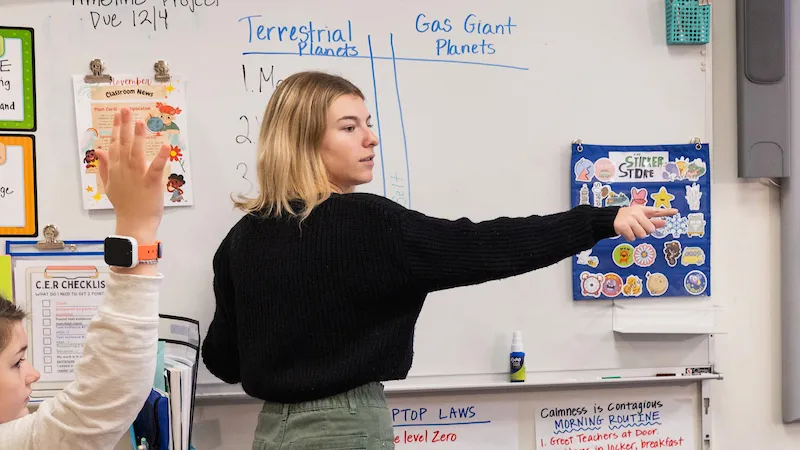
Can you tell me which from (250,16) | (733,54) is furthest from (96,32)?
(733,54)

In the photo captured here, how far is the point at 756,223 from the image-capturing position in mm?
2139

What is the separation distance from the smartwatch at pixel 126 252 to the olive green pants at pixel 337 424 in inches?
25.0

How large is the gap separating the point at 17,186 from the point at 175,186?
37 centimetres

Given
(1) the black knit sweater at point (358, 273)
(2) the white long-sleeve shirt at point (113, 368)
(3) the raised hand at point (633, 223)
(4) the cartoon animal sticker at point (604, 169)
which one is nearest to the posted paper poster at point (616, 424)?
(4) the cartoon animal sticker at point (604, 169)

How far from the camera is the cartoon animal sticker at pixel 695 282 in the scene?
2076 mm

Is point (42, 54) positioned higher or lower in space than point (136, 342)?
higher

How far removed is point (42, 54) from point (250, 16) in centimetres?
50

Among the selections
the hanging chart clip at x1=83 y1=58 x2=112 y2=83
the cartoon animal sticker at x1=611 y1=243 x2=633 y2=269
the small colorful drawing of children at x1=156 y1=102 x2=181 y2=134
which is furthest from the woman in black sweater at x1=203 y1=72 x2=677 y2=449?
the cartoon animal sticker at x1=611 y1=243 x2=633 y2=269

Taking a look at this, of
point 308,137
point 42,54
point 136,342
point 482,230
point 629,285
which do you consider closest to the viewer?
point 136,342

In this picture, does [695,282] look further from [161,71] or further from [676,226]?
[161,71]

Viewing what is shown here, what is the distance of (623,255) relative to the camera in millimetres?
2061

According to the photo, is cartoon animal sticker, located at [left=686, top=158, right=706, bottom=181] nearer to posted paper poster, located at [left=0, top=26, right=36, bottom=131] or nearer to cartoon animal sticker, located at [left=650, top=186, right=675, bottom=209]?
cartoon animal sticker, located at [left=650, top=186, right=675, bottom=209]

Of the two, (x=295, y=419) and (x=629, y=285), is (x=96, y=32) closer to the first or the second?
(x=295, y=419)

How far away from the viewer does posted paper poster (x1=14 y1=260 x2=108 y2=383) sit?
6.31 ft
